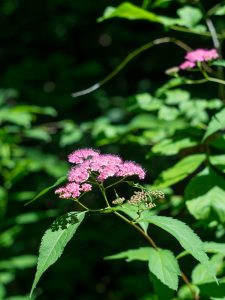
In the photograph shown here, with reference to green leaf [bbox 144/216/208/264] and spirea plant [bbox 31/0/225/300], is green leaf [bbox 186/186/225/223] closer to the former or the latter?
spirea plant [bbox 31/0/225/300]

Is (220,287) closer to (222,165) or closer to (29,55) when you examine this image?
(222,165)

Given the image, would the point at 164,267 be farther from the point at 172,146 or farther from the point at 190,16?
the point at 190,16

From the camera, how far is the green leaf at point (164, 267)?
4.21 ft

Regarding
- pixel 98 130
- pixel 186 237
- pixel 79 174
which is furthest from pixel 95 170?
pixel 98 130

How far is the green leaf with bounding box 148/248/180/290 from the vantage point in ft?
4.21

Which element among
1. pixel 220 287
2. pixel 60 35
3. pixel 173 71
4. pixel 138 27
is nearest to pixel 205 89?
pixel 138 27

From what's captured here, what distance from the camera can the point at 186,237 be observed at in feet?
3.83

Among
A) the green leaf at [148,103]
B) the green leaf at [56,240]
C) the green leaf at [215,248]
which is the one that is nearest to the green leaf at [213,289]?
the green leaf at [215,248]

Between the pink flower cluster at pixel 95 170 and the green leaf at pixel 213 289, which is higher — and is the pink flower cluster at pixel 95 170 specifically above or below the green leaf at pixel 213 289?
above

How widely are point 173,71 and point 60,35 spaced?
401 centimetres

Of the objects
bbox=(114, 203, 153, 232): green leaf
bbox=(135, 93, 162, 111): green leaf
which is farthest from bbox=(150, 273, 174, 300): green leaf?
bbox=(135, 93, 162, 111): green leaf

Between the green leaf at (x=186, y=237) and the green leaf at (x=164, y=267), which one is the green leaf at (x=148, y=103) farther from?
the green leaf at (x=186, y=237)

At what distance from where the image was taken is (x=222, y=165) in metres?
1.90

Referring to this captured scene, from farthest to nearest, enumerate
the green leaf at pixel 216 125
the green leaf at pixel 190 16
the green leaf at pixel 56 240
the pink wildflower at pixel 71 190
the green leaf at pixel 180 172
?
the green leaf at pixel 190 16 < the green leaf at pixel 180 172 < the green leaf at pixel 216 125 < the pink wildflower at pixel 71 190 < the green leaf at pixel 56 240
